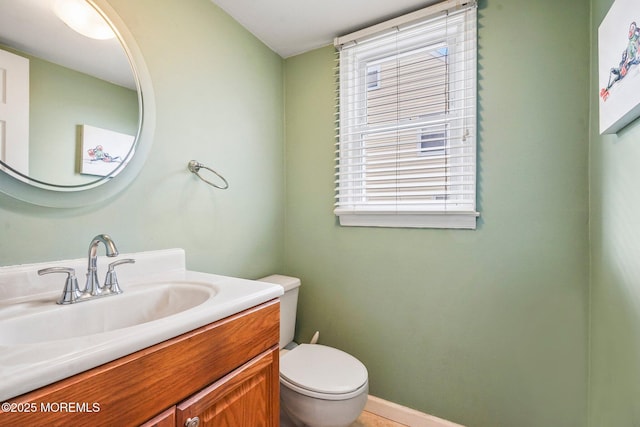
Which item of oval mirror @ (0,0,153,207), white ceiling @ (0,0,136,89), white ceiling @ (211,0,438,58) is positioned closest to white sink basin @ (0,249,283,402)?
oval mirror @ (0,0,153,207)

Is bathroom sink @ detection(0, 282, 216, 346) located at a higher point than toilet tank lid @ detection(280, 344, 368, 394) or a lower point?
higher

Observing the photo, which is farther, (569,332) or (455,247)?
(455,247)

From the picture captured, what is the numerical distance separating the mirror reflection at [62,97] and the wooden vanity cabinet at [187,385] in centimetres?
69

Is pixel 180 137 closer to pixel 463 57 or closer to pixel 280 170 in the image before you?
pixel 280 170

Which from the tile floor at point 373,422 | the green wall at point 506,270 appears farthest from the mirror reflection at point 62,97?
the tile floor at point 373,422

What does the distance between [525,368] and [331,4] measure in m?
1.95

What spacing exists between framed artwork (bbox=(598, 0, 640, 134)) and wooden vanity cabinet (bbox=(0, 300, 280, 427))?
1180 millimetres

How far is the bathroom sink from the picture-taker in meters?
0.70

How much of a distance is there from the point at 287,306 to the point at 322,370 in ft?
1.39

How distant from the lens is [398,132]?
1558mm

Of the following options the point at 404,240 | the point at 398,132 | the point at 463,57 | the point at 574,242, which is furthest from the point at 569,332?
the point at 463,57

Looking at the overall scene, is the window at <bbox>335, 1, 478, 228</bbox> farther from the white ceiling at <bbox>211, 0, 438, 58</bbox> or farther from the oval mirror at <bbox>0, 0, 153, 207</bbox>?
the oval mirror at <bbox>0, 0, 153, 207</bbox>

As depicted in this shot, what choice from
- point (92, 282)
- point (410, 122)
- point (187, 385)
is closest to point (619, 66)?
point (410, 122)

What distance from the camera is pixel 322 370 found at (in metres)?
1.30
